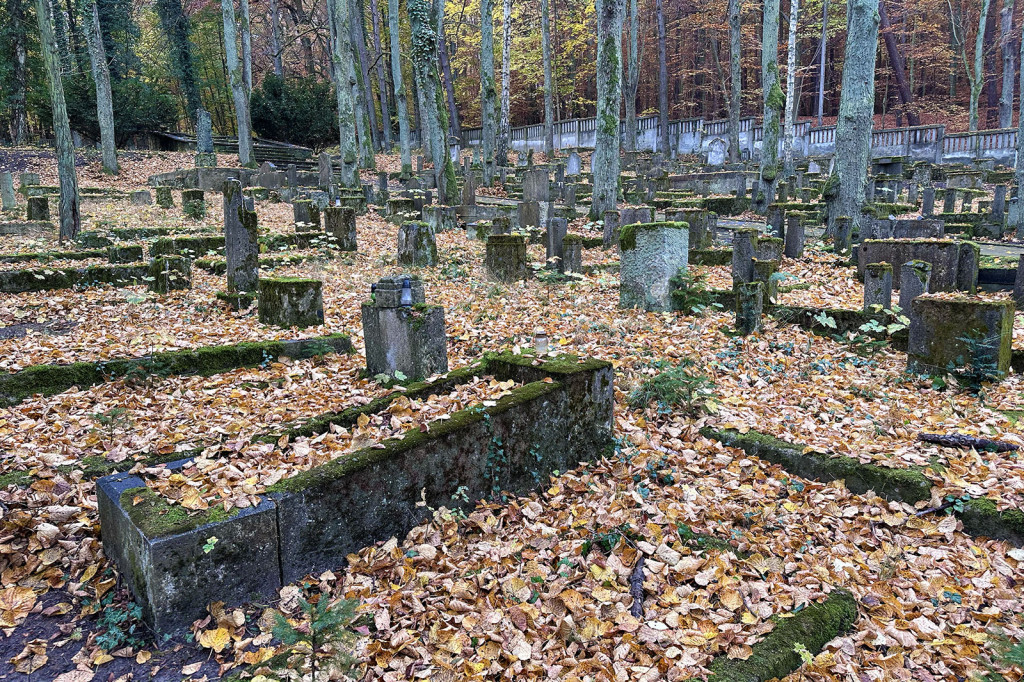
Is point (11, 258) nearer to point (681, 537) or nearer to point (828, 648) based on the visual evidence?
point (681, 537)

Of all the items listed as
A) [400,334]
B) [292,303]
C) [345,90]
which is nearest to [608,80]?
[345,90]

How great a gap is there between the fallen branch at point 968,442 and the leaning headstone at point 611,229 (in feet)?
32.6

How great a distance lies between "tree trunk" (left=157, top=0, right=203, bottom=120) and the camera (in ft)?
109

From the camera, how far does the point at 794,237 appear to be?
513 inches

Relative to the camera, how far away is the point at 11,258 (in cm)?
1052

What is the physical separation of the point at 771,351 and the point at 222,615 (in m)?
6.40

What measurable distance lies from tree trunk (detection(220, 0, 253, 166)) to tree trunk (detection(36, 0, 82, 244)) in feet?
39.9

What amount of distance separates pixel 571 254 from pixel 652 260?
8.87 ft

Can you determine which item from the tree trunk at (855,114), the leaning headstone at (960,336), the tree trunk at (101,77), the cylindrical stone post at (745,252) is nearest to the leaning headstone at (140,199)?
the tree trunk at (101,77)

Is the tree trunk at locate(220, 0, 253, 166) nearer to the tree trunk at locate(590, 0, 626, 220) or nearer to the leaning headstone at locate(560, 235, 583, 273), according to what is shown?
the tree trunk at locate(590, 0, 626, 220)

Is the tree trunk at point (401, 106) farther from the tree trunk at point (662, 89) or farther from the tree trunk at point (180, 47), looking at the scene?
the tree trunk at point (662, 89)

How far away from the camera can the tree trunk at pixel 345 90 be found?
70.4ft

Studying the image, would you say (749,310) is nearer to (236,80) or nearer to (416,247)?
(416,247)

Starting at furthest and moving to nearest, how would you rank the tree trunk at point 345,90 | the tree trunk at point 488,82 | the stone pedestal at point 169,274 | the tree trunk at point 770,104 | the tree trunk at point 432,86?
the tree trunk at point 488,82 → the tree trunk at point 345,90 → the tree trunk at point 432,86 → the tree trunk at point 770,104 → the stone pedestal at point 169,274
